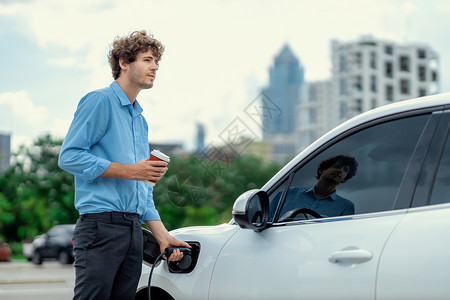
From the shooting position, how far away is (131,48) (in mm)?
2992

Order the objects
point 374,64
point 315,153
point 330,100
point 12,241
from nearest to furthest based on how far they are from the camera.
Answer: point 315,153 < point 12,241 < point 374,64 < point 330,100

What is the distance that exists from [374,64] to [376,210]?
97.2 meters

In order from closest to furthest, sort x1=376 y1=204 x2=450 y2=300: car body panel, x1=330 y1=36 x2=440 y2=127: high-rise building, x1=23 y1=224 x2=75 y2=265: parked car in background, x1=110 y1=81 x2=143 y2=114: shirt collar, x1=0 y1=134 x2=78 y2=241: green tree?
x1=376 y1=204 x2=450 y2=300: car body panel
x1=110 y1=81 x2=143 y2=114: shirt collar
x1=23 y1=224 x2=75 y2=265: parked car in background
x1=0 y1=134 x2=78 y2=241: green tree
x1=330 y1=36 x2=440 y2=127: high-rise building

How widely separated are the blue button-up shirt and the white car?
51cm

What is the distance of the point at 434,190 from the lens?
91.0 inches

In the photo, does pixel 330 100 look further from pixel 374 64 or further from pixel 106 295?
pixel 106 295

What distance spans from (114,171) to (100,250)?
A: 34cm

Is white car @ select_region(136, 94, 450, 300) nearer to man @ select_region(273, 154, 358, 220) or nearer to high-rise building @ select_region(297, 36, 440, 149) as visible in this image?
man @ select_region(273, 154, 358, 220)

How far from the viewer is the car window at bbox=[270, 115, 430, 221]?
8.12 ft

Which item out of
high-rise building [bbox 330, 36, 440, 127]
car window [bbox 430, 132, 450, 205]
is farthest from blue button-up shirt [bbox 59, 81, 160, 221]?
high-rise building [bbox 330, 36, 440, 127]

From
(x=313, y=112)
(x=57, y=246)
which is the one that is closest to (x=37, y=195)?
(x=57, y=246)

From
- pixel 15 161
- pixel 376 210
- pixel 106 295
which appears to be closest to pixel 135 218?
pixel 106 295

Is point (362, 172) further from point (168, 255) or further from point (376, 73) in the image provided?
point (376, 73)

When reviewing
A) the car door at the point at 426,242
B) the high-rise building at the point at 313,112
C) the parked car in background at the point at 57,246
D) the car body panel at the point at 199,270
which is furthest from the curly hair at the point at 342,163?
the high-rise building at the point at 313,112
